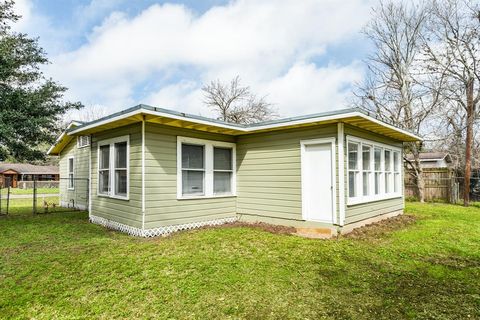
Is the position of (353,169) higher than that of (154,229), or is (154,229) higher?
(353,169)

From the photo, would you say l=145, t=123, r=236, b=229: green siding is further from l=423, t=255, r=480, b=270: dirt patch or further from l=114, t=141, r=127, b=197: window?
l=423, t=255, r=480, b=270: dirt patch

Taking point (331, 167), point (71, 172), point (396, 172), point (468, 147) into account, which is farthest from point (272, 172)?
point (468, 147)

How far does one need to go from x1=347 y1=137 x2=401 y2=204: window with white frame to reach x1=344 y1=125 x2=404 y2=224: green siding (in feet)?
0.44

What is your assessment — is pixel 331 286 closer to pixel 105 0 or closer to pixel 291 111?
pixel 105 0

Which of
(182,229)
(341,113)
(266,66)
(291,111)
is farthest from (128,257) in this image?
(291,111)

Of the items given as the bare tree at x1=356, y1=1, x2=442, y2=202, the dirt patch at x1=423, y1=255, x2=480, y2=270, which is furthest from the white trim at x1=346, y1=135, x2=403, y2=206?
the bare tree at x1=356, y1=1, x2=442, y2=202

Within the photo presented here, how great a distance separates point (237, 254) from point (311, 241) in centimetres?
175

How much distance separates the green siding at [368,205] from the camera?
6.55m

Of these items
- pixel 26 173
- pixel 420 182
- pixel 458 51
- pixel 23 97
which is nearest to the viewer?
pixel 23 97

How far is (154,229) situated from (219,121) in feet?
9.26

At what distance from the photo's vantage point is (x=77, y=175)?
39.0 ft

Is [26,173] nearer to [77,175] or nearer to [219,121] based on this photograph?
[77,175]

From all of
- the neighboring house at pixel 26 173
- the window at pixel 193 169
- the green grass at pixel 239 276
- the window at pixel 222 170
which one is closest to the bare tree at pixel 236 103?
the window at pixel 222 170

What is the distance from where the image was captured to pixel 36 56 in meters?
11.1
